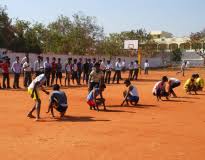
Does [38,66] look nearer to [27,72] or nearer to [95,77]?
[27,72]

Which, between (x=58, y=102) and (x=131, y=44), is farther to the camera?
(x=131, y=44)

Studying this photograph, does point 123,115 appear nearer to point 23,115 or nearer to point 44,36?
point 23,115

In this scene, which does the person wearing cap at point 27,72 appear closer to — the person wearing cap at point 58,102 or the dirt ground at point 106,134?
Answer: the dirt ground at point 106,134

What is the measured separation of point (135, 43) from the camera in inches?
2068

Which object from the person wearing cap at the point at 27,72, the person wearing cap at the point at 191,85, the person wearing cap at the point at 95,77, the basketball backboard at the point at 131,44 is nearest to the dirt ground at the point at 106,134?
→ the person wearing cap at the point at 95,77

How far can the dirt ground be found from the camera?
9031 mm

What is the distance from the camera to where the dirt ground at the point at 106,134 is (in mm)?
9031

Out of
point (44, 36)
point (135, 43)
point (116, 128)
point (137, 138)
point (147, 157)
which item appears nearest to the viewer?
point (147, 157)

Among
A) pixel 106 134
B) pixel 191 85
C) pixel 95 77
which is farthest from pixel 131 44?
pixel 106 134

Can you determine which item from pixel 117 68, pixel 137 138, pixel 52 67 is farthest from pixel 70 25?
pixel 137 138

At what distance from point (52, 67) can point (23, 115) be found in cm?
1324

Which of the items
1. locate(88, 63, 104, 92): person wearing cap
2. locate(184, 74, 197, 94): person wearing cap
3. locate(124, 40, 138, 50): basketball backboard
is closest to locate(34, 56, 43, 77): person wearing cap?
locate(184, 74, 197, 94): person wearing cap

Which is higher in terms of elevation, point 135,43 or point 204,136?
point 135,43

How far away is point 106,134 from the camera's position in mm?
11156
